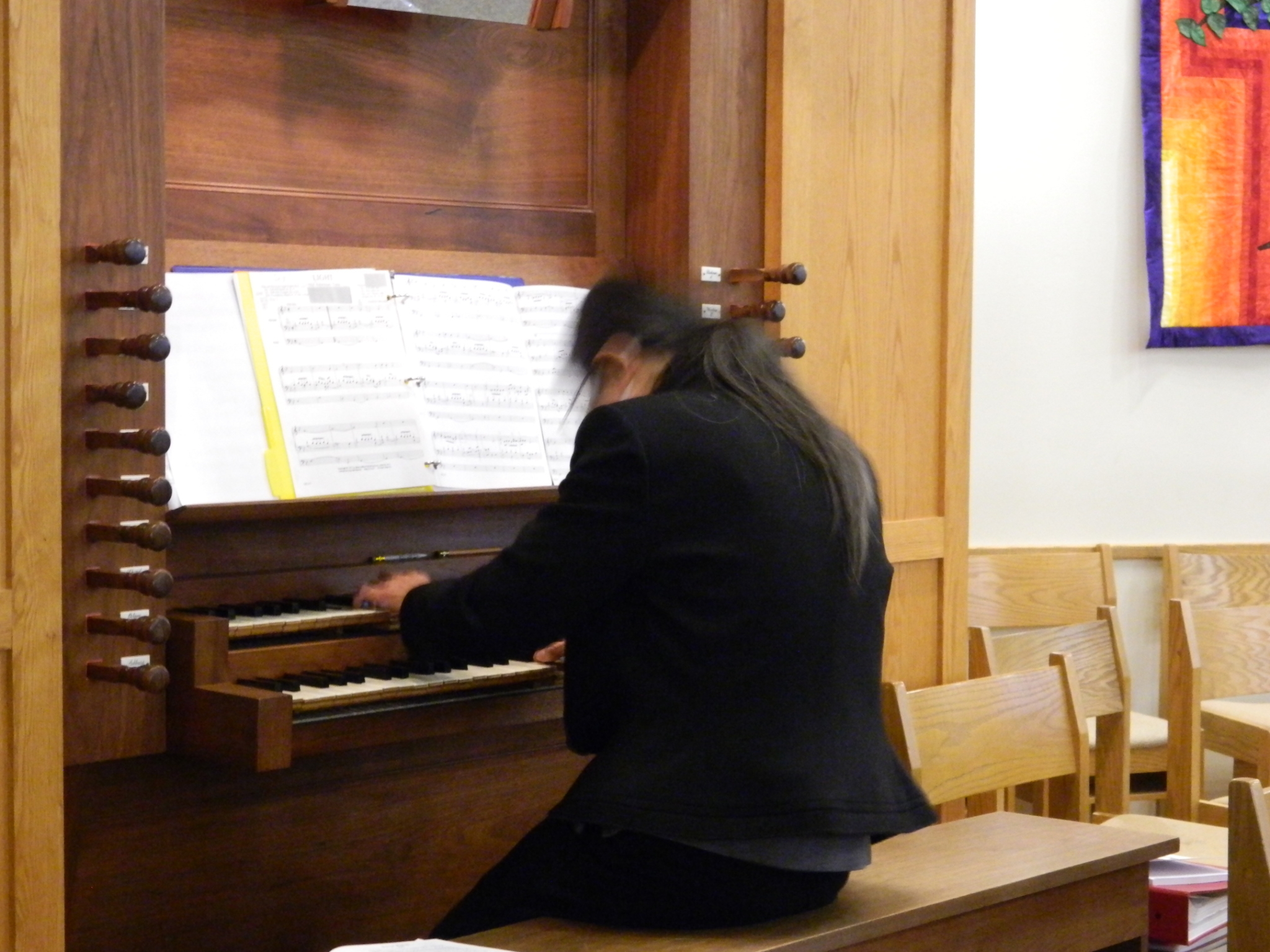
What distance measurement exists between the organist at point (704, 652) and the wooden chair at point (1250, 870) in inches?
21.4

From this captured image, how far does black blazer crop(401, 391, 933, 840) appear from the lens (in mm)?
2004

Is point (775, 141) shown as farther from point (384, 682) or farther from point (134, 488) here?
point (134, 488)

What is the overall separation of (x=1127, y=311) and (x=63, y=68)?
3.66 metres

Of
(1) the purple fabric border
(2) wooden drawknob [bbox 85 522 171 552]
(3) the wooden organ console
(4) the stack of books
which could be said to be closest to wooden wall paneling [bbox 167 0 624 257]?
(3) the wooden organ console

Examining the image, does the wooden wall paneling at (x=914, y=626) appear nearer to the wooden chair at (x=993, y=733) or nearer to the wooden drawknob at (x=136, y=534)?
the wooden chair at (x=993, y=733)

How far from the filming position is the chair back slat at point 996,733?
8.82 feet

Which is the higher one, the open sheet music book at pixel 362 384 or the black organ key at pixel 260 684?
the open sheet music book at pixel 362 384

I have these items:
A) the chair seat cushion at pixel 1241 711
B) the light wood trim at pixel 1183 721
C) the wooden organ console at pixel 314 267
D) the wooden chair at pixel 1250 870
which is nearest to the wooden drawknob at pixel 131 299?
the wooden organ console at pixel 314 267

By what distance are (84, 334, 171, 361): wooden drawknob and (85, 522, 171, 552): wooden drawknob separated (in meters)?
0.24

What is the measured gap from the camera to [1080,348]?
192 inches

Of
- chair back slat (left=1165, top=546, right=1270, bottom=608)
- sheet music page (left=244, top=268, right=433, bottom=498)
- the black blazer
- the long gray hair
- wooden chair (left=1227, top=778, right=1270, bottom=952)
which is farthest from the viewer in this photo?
chair back slat (left=1165, top=546, right=1270, bottom=608)

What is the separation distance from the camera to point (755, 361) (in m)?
2.22

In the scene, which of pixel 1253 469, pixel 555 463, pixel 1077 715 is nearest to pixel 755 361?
pixel 555 463

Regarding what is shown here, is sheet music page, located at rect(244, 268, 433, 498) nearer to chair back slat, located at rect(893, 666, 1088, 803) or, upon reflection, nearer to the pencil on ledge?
the pencil on ledge
